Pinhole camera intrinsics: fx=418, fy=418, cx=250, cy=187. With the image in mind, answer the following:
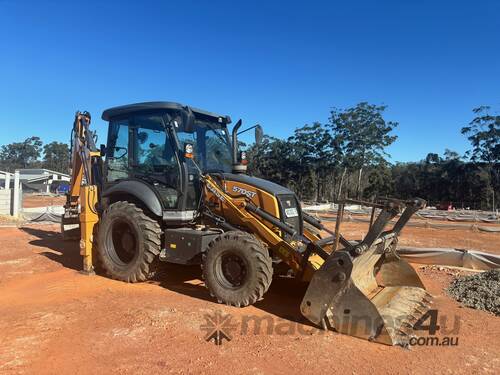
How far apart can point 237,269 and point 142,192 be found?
2.16 metres

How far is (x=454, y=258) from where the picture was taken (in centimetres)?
802

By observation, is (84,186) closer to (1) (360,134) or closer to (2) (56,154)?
(1) (360,134)

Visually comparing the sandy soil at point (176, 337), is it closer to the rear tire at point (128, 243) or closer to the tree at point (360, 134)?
Result: the rear tire at point (128, 243)

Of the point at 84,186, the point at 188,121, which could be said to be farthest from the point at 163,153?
the point at 84,186

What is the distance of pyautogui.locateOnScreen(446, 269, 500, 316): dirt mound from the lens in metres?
5.64

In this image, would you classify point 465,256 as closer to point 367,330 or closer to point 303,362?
point 367,330

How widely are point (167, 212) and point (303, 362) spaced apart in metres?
3.38

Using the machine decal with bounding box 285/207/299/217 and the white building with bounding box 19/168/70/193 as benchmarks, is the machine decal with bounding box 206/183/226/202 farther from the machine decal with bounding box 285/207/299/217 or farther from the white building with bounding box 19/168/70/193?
the white building with bounding box 19/168/70/193

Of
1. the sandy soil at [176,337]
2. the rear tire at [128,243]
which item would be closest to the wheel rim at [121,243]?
the rear tire at [128,243]

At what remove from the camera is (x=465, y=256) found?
7922mm

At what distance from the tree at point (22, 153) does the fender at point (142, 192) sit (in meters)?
113

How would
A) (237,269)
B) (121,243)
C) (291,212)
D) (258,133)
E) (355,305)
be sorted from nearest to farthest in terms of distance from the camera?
(355,305), (237,269), (291,212), (258,133), (121,243)

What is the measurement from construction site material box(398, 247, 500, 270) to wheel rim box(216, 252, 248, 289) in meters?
4.35

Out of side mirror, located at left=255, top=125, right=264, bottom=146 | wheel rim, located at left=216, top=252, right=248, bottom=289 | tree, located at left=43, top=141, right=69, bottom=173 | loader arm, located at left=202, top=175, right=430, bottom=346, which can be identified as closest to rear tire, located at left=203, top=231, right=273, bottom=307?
wheel rim, located at left=216, top=252, right=248, bottom=289
